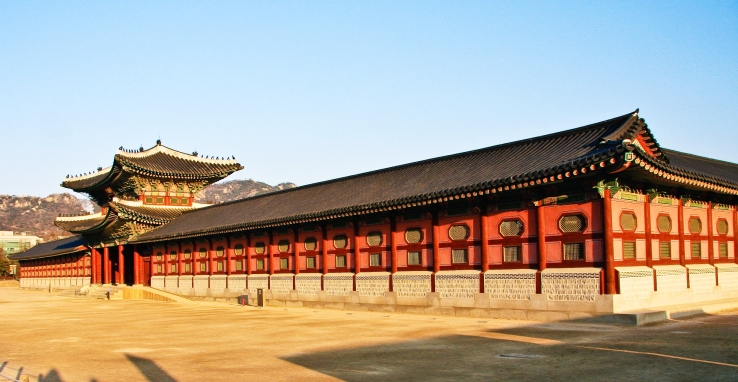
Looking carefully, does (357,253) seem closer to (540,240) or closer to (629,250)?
(540,240)

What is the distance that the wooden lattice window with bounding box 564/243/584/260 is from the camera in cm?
2258

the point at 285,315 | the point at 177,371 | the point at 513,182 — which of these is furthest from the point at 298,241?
the point at 177,371

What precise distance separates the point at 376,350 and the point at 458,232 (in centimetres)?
1062

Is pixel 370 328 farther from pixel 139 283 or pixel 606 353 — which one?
pixel 139 283

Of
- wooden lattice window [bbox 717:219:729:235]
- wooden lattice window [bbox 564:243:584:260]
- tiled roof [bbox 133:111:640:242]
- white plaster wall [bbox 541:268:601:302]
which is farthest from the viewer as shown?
wooden lattice window [bbox 717:219:729:235]

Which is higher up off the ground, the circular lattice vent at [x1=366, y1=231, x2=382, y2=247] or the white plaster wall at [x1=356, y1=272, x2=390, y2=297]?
the circular lattice vent at [x1=366, y1=231, x2=382, y2=247]

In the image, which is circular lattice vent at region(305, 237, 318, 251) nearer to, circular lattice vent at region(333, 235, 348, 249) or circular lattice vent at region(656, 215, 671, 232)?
circular lattice vent at region(333, 235, 348, 249)

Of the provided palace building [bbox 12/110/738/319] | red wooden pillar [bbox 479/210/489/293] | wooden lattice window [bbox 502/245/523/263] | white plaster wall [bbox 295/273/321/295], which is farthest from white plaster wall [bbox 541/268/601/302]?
white plaster wall [bbox 295/273/321/295]

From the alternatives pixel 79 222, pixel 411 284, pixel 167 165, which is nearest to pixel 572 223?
pixel 411 284

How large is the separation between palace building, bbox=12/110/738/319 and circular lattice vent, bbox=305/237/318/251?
3.8 inches

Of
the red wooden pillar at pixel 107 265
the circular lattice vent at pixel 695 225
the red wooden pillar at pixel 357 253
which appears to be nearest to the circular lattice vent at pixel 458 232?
the red wooden pillar at pixel 357 253

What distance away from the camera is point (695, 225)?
26594 millimetres

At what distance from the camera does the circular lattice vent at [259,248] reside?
3874 cm

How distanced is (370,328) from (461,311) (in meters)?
4.89
